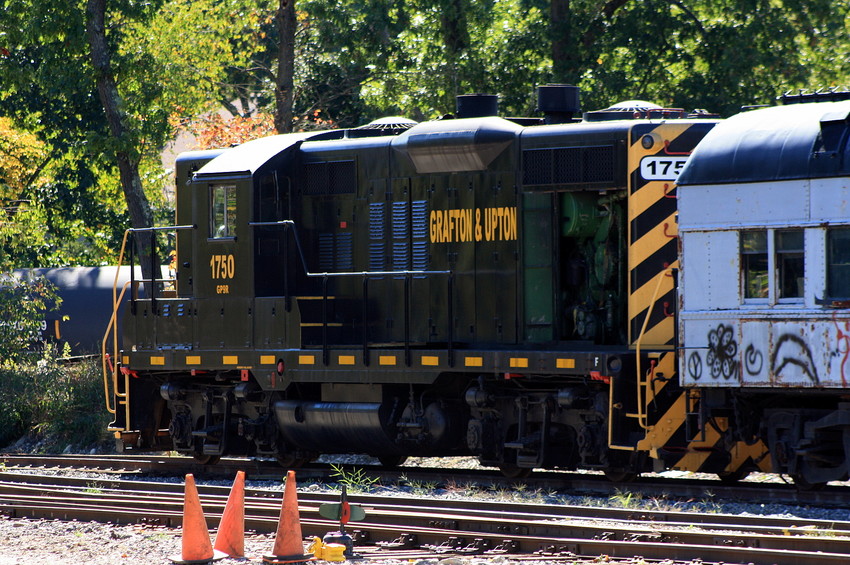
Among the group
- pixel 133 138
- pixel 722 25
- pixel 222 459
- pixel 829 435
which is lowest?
pixel 222 459

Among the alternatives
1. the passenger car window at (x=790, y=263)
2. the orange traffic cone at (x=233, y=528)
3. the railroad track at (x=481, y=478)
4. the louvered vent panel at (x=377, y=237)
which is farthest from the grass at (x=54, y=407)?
the passenger car window at (x=790, y=263)

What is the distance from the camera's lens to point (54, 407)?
20.0 metres

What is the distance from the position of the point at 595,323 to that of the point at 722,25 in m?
11.3

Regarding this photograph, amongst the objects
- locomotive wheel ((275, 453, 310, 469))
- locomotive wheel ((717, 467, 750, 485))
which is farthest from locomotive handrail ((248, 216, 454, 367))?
locomotive wheel ((717, 467, 750, 485))

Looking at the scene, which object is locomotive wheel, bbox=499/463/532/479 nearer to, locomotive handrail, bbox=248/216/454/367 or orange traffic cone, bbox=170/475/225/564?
locomotive handrail, bbox=248/216/454/367

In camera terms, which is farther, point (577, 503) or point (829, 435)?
point (577, 503)

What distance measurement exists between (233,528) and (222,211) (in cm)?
633

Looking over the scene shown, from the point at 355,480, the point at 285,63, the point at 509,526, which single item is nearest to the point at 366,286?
the point at 355,480

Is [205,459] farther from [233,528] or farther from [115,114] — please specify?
[115,114]

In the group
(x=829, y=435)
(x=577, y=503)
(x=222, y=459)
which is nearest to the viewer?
(x=829, y=435)

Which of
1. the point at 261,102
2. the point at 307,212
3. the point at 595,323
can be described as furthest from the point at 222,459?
the point at 261,102

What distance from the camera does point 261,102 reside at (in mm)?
38594

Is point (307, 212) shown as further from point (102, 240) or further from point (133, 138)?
point (102, 240)

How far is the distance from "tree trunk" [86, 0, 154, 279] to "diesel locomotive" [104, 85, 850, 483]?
6.04m
